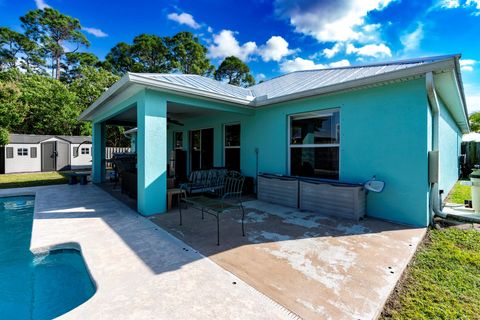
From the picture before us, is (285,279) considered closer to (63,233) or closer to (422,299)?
(422,299)

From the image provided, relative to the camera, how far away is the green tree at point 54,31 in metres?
22.2

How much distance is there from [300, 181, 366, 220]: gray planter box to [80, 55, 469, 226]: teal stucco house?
0.58 m

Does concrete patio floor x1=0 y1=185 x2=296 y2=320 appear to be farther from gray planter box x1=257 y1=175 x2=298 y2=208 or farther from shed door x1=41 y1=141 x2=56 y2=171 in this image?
shed door x1=41 y1=141 x2=56 y2=171

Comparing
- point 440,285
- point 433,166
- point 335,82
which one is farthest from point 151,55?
point 440,285

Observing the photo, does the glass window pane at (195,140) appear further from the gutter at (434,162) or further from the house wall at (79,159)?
the house wall at (79,159)

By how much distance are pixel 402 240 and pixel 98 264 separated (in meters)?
4.66

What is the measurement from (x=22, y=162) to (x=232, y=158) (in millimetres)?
15254

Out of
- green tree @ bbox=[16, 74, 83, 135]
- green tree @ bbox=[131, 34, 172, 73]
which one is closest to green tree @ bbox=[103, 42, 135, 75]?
green tree @ bbox=[131, 34, 172, 73]

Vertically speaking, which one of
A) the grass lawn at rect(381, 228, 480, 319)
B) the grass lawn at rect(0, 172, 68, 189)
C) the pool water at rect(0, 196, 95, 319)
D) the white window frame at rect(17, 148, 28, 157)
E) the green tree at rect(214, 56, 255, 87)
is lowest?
the pool water at rect(0, 196, 95, 319)

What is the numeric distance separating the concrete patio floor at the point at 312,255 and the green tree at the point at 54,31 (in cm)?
2857

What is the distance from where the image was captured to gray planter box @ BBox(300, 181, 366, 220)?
15.9ft

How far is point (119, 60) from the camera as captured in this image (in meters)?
23.8

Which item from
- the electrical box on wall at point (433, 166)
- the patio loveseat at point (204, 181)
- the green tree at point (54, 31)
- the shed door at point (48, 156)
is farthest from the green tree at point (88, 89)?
the electrical box on wall at point (433, 166)

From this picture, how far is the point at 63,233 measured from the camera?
4.08 metres
